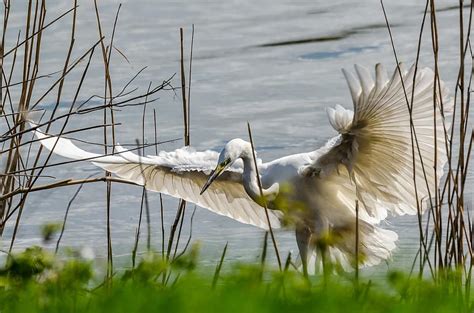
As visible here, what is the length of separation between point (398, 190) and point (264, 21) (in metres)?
5.39

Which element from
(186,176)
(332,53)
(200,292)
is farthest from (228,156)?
(332,53)

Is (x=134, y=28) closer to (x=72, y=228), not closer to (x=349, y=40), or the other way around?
(x=349, y=40)

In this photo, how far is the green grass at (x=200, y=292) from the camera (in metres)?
2.37

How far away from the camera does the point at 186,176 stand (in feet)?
21.9

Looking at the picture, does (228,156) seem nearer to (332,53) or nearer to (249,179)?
(249,179)

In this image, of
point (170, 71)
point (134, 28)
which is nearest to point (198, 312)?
point (170, 71)

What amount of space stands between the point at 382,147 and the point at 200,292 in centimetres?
378

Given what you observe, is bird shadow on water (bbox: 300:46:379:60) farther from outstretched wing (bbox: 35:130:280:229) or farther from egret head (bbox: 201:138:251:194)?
egret head (bbox: 201:138:251:194)

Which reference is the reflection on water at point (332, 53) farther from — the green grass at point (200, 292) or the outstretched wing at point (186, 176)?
the green grass at point (200, 292)

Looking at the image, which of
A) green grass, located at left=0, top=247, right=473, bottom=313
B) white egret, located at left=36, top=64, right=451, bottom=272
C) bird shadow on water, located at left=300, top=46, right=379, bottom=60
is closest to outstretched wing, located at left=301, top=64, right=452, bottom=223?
white egret, located at left=36, top=64, right=451, bottom=272

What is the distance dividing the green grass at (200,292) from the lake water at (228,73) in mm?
3193

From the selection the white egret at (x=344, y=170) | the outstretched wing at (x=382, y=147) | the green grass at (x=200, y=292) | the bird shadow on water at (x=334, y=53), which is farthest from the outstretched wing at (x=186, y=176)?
the bird shadow on water at (x=334, y=53)

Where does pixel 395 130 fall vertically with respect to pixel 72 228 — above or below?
above

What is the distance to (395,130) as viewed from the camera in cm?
591
